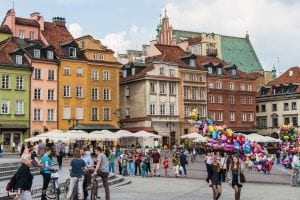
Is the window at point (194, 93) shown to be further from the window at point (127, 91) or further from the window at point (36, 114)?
the window at point (36, 114)

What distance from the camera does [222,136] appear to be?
24.5 metres

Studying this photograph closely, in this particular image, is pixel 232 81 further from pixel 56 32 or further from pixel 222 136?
pixel 222 136

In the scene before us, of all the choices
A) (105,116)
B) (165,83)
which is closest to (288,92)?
(165,83)

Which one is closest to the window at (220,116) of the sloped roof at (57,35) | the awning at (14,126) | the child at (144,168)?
the sloped roof at (57,35)

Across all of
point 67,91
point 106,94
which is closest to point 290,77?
point 106,94

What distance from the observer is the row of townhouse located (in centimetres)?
5581

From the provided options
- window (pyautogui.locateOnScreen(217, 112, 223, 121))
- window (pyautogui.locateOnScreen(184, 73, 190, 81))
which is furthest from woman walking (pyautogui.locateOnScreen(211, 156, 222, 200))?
window (pyautogui.locateOnScreen(217, 112, 223, 121))

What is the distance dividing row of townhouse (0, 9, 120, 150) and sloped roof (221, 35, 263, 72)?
97.8 feet

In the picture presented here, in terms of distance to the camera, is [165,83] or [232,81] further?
[232,81]

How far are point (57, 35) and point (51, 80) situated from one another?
23.2 feet

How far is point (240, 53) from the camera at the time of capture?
90.8 meters

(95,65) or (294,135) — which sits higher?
(95,65)

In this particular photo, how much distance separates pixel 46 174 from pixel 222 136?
10299 millimetres

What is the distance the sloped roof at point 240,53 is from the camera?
88188 mm
